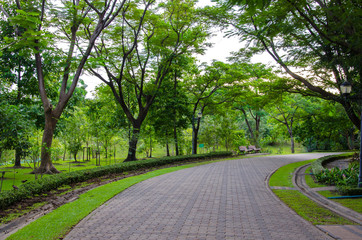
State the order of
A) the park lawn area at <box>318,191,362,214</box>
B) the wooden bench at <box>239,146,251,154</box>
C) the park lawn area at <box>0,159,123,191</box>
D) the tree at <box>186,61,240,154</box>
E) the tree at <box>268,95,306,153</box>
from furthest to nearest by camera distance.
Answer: the tree at <box>268,95,306,153</box> < the wooden bench at <box>239,146,251,154</box> < the tree at <box>186,61,240,154</box> < the park lawn area at <box>0,159,123,191</box> < the park lawn area at <box>318,191,362,214</box>

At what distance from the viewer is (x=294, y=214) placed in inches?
248

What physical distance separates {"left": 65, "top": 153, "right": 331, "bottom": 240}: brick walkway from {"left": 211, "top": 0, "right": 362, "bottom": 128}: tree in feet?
14.2

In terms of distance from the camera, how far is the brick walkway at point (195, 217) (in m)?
4.89

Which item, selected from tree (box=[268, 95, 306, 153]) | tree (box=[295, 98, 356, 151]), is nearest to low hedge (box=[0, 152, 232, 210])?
tree (box=[295, 98, 356, 151])

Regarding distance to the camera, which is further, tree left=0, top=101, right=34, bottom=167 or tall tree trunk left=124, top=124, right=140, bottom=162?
tall tree trunk left=124, top=124, right=140, bottom=162

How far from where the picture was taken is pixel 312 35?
797 centimetres

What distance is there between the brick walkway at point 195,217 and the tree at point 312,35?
433 cm

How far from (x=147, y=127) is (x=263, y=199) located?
19.6 m

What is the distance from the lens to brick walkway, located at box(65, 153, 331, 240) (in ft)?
16.0

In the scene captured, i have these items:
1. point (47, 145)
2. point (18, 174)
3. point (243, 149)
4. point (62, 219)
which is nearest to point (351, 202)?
point (62, 219)

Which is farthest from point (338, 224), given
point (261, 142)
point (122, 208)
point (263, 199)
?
point (261, 142)

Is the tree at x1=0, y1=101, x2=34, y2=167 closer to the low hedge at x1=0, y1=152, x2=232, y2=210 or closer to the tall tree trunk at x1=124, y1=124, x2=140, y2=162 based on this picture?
the low hedge at x1=0, y1=152, x2=232, y2=210

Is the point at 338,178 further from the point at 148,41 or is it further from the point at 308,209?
the point at 148,41

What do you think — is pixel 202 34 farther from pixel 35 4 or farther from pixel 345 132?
pixel 345 132
